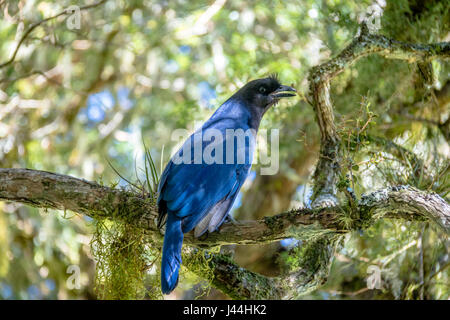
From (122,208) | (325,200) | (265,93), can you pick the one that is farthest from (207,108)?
(122,208)

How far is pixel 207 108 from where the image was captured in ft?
20.5

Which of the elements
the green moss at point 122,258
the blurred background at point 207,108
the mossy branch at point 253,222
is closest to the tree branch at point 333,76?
the blurred background at point 207,108

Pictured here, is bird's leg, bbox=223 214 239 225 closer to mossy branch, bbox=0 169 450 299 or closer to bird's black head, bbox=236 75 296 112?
mossy branch, bbox=0 169 450 299

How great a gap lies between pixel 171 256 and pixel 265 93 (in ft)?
6.09

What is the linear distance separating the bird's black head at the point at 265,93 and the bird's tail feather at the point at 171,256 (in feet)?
5.12

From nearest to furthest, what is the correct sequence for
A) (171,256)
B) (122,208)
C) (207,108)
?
1. (171,256)
2. (122,208)
3. (207,108)

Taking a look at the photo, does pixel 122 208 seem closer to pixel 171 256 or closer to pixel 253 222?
pixel 171 256

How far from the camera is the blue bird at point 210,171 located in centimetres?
331

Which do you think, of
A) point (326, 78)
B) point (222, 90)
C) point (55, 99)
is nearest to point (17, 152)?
point (55, 99)

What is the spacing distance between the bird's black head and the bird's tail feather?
156cm

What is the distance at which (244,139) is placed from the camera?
13.4ft

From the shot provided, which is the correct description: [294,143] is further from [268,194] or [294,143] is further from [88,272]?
[88,272]

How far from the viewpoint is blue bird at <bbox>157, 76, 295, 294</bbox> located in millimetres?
3314
